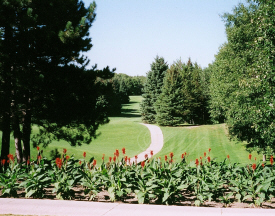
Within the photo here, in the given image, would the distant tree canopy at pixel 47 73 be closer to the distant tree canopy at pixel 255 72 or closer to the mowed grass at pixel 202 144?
the distant tree canopy at pixel 255 72

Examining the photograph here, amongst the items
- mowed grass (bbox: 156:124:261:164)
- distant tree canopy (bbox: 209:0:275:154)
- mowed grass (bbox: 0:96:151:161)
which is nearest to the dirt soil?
distant tree canopy (bbox: 209:0:275:154)

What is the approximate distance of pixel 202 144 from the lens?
2511 centimetres

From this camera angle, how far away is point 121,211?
5.37 metres

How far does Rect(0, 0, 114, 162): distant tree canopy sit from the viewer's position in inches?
344

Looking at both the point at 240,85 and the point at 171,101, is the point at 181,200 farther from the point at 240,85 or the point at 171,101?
the point at 171,101

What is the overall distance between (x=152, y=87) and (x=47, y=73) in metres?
35.3

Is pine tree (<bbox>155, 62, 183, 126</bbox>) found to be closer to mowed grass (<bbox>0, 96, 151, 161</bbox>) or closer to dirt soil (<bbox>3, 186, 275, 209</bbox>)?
mowed grass (<bbox>0, 96, 151, 161</bbox>)

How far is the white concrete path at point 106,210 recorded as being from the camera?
517 centimetres

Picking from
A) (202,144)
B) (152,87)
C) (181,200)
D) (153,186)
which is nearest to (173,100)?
(152,87)

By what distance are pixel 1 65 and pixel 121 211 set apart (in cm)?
664

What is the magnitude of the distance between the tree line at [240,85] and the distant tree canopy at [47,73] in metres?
6.01

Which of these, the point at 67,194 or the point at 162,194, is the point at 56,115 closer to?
the point at 67,194

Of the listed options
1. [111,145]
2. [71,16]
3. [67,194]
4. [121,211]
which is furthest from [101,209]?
[111,145]

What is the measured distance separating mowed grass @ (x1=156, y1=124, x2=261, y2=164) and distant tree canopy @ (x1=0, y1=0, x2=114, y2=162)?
1132cm
